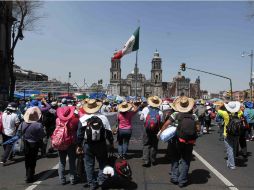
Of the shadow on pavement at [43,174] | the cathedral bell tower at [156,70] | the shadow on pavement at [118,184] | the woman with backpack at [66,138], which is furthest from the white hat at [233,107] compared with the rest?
the cathedral bell tower at [156,70]

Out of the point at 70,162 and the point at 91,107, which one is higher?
the point at 91,107

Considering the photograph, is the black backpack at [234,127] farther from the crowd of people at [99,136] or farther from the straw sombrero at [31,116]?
the straw sombrero at [31,116]

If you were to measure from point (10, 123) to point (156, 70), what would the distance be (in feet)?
580

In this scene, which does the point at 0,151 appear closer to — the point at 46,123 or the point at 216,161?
the point at 46,123

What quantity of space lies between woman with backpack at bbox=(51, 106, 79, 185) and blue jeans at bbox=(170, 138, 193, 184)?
212 centimetres

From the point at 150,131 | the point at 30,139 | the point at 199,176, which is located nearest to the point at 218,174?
the point at 199,176

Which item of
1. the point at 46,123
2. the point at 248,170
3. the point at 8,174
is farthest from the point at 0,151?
the point at 248,170

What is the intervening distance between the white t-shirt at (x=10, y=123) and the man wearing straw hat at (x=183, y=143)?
4.89m

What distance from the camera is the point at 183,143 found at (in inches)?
292

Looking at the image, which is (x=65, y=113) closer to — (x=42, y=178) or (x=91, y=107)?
(x=91, y=107)

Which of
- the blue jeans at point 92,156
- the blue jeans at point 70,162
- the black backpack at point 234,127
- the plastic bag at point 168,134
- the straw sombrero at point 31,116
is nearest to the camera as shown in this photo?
the blue jeans at point 92,156

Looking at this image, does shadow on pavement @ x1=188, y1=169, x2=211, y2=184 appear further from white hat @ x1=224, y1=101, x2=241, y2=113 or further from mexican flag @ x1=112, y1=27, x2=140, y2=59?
mexican flag @ x1=112, y1=27, x2=140, y2=59

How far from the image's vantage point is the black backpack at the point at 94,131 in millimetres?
6793

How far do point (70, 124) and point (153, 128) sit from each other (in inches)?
102
